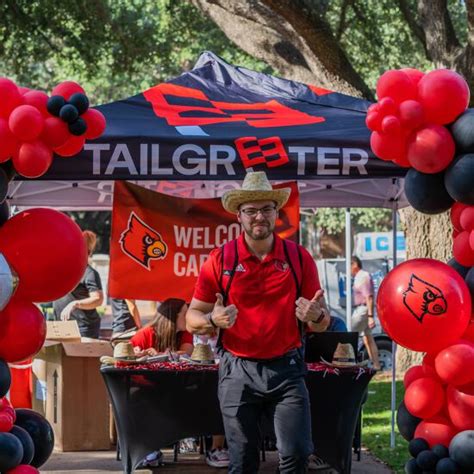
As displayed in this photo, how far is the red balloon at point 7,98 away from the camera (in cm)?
554

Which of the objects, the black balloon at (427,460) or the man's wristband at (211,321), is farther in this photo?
the black balloon at (427,460)

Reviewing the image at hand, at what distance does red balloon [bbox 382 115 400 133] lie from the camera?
5.84 m

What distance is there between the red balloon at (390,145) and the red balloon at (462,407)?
1.46m

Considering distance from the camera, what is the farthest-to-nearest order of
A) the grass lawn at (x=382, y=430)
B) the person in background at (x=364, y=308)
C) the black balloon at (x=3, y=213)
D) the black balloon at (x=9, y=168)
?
the person in background at (x=364, y=308) → the grass lawn at (x=382, y=430) → the black balloon at (x=3, y=213) → the black balloon at (x=9, y=168)

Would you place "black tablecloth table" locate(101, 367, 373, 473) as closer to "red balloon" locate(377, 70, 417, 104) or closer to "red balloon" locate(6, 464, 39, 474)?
"red balloon" locate(6, 464, 39, 474)

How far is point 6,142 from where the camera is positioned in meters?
5.47

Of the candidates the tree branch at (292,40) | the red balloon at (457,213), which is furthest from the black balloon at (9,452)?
the tree branch at (292,40)

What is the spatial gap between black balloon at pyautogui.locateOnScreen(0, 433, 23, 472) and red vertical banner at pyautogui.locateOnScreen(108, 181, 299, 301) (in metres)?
2.95

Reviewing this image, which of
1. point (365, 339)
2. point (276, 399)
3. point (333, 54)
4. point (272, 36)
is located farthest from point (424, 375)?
point (365, 339)

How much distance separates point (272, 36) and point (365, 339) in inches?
205

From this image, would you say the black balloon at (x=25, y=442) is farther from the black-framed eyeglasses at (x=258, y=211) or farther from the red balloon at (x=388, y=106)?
the red balloon at (x=388, y=106)

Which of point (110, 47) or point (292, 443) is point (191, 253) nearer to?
point (292, 443)

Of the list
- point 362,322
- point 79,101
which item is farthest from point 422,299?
point 362,322

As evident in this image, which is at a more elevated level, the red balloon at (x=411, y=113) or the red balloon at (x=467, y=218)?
the red balloon at (x=411, y=113)
